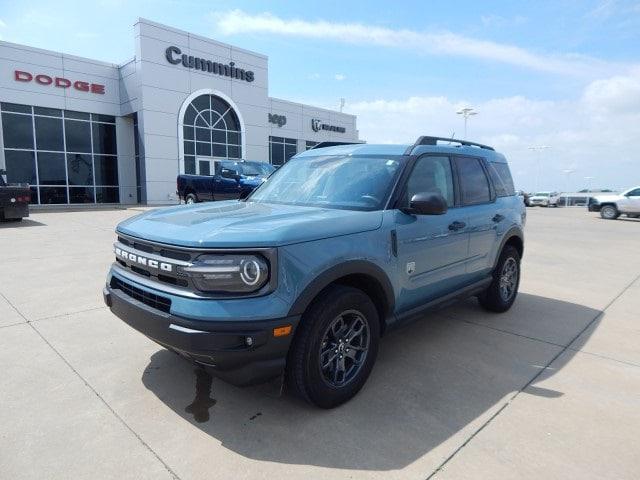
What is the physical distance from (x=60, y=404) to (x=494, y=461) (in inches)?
111

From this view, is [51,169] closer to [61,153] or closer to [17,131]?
[61,153]

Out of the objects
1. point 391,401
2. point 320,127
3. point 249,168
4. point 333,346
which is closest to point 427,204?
point 333,346

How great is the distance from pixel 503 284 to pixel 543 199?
40.8 meters

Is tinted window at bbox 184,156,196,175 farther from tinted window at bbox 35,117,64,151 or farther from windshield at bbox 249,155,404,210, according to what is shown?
windshield at bbox 249,155,404,210

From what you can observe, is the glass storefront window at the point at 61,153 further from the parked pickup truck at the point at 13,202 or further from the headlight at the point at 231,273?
the headlight at the point at 231,273

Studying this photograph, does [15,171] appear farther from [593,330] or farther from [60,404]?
[593,330]

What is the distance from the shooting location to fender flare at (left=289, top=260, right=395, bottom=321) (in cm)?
260

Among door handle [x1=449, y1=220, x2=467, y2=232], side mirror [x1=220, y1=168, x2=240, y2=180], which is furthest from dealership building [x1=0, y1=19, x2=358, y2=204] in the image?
door handle [x1=449, y1=220, x2=467, y2=232]

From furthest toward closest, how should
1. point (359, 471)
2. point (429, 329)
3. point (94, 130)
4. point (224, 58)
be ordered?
point (224, 58) → point (94, 130) → point (429, 329) → point (359, 471)

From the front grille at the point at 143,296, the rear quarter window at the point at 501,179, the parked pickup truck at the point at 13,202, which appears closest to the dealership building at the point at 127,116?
the parked pickup truck at the point at 13,202

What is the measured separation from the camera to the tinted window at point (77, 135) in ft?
74.2

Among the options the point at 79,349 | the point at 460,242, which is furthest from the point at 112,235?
the point at 460,242

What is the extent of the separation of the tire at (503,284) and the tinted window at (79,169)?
2379 centimetres

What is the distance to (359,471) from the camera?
2.36 metres
